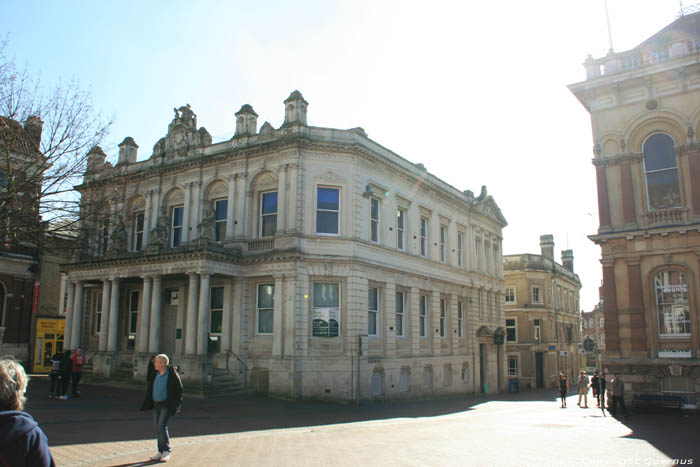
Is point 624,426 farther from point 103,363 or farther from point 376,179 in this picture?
point 103,363

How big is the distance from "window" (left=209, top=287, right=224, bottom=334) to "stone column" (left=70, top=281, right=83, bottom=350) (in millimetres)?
7911

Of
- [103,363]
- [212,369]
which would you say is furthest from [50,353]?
[212,369]

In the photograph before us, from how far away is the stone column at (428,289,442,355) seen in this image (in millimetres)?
31969

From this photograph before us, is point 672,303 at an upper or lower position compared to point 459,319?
upper

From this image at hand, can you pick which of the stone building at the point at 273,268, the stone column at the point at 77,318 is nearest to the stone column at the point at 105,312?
the stone building at the point at 273,268

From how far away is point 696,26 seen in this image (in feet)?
81.1

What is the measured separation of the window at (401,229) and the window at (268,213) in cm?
698

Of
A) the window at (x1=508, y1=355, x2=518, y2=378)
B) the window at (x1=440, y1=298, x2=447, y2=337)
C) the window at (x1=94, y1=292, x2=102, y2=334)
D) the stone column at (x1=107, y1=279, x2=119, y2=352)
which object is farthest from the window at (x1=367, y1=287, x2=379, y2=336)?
the window at (x1=508, y1=355, x2=518, y2=378)

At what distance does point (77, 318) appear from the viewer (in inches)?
1162

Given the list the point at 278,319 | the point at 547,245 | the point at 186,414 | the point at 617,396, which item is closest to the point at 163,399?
the point at 186,414

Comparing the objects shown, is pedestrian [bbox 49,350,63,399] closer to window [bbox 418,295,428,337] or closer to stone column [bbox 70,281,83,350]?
stone column [bbox 70,281,83,350]

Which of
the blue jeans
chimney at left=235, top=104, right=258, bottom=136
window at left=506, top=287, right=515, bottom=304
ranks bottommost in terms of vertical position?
the blue jeans

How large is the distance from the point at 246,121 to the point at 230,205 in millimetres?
4356

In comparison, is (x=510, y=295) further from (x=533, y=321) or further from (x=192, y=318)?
(x=192, y=318)
